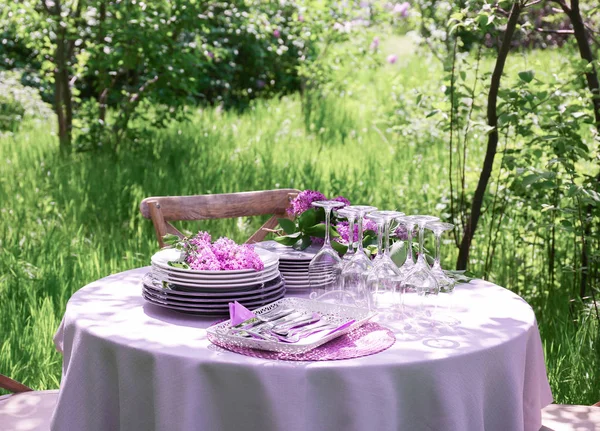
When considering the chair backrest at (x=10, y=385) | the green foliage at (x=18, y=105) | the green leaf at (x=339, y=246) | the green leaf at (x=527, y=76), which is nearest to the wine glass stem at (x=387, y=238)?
the green leaf at (x=339, y=246)

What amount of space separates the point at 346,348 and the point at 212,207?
4.79 ft

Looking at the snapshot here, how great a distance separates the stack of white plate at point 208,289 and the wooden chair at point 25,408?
20.4 inches

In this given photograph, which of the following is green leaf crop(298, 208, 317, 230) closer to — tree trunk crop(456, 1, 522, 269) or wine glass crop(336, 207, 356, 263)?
wine glass crop(336, 207, 356, 263)

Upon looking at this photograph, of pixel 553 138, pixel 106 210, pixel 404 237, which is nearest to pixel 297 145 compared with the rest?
pixel 106 210

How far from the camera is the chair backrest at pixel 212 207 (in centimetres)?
286

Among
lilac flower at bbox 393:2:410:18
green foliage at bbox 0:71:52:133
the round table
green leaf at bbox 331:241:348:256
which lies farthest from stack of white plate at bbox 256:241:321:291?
green foliage at bbox 0:71:52:133

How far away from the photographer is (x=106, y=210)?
200 inches

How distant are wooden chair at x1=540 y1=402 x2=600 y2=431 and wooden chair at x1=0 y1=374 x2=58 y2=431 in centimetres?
139

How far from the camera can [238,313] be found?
180cm

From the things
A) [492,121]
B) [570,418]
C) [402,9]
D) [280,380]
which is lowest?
[570,418]

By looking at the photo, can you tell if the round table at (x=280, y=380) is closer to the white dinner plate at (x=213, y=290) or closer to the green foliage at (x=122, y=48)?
the white dinner plate at (x=213, y=290)

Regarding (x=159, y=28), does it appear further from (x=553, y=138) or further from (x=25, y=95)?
(x=553, y=138)

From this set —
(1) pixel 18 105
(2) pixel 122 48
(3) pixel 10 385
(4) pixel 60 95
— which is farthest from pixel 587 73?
(1) pixel 18 105

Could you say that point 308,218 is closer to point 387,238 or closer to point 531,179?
point 387,238
